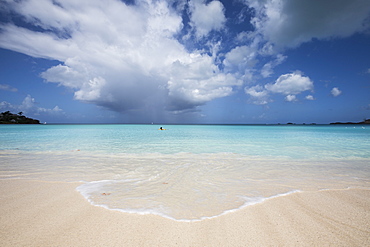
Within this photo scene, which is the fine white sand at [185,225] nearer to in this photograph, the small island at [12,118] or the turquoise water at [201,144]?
the turquoise water at [201,144]

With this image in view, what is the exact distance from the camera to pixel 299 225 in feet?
9.80

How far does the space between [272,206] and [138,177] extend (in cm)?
434


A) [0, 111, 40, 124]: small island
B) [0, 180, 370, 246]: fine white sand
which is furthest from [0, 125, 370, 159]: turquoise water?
[0, 111, 40, 124]: small island

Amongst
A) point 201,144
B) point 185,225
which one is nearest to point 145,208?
point 185,225

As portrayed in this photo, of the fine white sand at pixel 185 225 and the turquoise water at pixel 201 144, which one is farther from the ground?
the fine white sand at pixel 185 225

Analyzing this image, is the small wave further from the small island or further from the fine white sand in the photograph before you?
the small island

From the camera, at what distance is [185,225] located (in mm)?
2955

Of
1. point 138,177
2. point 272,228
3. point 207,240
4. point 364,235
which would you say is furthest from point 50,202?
point 364,235

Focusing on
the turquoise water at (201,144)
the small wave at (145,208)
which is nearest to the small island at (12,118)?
the turquoise water at (201,144)

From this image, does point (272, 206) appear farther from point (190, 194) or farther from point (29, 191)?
point (29, 191)

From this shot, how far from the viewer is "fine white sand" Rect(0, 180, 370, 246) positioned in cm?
254

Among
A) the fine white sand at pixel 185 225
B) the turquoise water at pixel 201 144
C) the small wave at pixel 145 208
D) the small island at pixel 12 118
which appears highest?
the small island at pixel 12 118

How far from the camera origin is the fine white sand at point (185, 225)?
254cm

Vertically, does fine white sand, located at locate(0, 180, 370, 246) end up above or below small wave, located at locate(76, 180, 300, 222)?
above
